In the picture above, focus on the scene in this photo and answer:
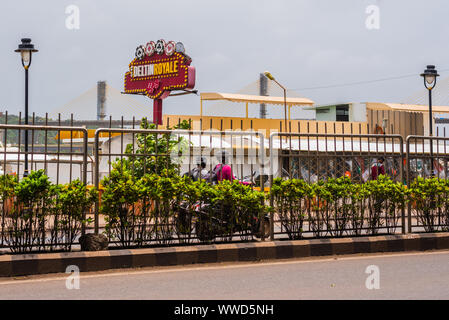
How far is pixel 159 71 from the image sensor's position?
37.1 meters

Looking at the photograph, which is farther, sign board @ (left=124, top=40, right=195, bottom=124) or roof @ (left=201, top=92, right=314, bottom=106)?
roof @ (left=201, top=92, right=314, bottom=106)

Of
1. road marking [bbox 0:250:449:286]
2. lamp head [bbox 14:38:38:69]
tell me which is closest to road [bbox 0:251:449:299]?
road marking [bbox 0:250:449:286]

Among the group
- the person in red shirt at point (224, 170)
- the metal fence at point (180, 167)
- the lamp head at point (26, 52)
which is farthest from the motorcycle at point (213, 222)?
the lamp head at point (26, 52)

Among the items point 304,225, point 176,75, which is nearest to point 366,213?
point 304,225

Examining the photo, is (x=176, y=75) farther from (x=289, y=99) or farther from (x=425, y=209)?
(x=425, y=209)

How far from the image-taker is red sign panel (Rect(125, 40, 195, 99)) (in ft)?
118

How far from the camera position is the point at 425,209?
11.2 metres

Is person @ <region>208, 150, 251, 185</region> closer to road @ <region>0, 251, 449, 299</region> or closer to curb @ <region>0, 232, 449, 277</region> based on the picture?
curb @ <region>0, 232, 449, 277</region>

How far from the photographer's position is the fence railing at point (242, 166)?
9094 millimetres

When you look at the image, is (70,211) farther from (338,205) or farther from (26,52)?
(26,52)

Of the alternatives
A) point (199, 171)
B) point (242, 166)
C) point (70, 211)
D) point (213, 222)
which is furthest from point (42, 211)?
point (242, 166)

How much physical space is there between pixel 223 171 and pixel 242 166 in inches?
13.4

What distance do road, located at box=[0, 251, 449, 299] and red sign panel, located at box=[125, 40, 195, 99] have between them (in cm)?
2713
